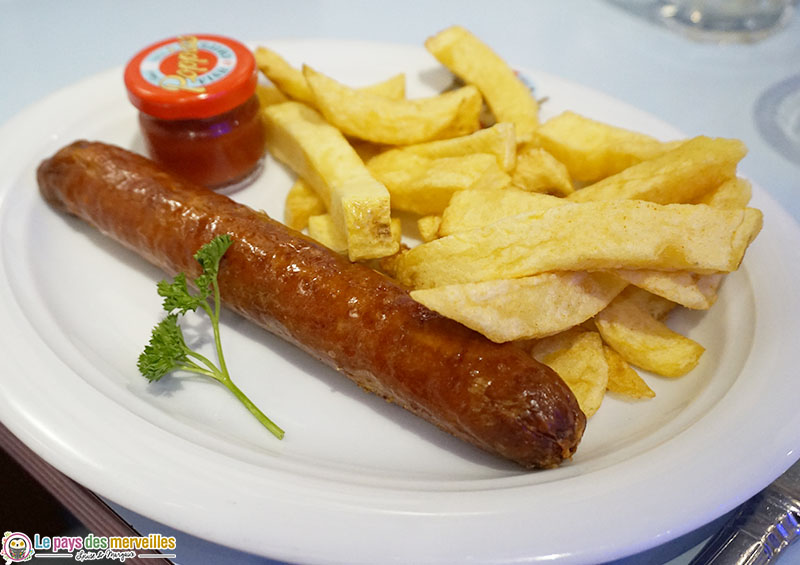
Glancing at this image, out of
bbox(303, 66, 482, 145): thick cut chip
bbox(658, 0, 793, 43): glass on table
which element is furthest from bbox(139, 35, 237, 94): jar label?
bbox(658, 0, 793, 43): glass on table

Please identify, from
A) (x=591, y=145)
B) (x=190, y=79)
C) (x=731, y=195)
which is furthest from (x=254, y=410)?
(x=731, y=195)

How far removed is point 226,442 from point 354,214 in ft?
2.51

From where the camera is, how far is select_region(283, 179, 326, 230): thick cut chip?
8.35ft

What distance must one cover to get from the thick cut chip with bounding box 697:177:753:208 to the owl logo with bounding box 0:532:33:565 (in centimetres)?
236

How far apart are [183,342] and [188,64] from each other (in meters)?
1.26

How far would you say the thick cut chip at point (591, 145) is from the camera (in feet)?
7.73

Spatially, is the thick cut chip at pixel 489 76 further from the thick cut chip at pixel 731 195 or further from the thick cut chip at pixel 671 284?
the thick cut chip at pixel 671 284

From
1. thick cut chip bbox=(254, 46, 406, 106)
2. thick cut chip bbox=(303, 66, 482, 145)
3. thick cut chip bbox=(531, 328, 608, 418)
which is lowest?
thick cut chip bbox=(531, 328, 608, 418)

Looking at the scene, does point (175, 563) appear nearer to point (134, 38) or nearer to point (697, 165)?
point (697, 165)

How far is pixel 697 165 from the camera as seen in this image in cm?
205

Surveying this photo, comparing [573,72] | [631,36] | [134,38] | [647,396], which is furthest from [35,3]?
[647,396]

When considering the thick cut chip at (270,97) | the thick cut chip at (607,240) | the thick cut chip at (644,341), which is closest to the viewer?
the thick cut chip at (607,240)

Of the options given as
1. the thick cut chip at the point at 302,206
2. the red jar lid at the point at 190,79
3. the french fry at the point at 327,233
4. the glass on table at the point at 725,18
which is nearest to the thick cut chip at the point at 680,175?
the french fry at the point at 327,233

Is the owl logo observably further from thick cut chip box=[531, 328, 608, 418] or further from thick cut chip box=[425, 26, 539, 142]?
thick cut chip box=[425, 26, 539, 142]
